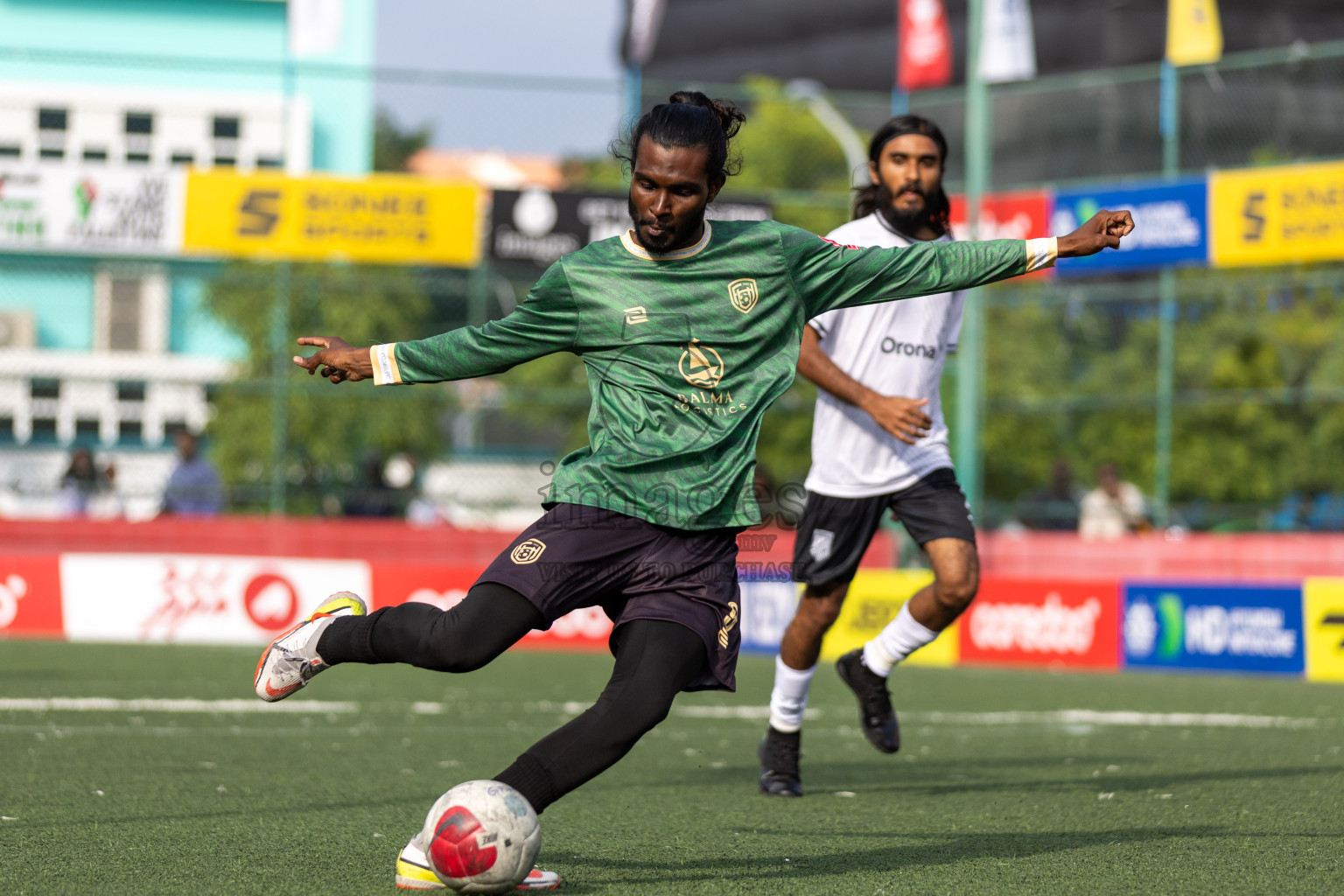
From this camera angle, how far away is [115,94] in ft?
58.2

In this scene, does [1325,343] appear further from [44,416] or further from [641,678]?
[641,678]

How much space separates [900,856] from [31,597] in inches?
401

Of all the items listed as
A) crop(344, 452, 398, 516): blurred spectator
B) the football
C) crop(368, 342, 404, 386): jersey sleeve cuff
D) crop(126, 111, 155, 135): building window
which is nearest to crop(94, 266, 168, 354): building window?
crop(126, 111, 155, 135): building window

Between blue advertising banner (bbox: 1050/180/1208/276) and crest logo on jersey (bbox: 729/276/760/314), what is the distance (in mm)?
12142

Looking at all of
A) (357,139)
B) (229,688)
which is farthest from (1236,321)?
(229,688)

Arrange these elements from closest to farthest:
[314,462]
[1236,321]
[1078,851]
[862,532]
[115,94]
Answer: [1078,851] < [862,532] < [314,462] < [115,94] < [1236,321]

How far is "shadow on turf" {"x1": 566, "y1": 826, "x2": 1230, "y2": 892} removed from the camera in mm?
4266

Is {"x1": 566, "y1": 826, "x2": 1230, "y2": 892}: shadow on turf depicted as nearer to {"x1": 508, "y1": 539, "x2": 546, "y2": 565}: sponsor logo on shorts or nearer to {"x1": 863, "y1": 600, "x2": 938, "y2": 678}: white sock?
{"x1": 508, "y1": 539, "x2": 546, "y2": 565}: sponsor logo on shorts

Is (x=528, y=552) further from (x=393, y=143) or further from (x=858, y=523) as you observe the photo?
(x=393, y=143)

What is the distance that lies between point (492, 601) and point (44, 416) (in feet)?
51.5

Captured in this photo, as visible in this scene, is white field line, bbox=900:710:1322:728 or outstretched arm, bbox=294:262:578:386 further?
white field line, bbox=900:710:1322:728

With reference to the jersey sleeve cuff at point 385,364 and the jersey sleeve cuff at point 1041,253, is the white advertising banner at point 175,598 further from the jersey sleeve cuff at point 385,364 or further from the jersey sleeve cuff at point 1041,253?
the jersey sleeve cuff at point 1041,253

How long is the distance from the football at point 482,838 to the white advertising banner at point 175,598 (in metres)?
9.56

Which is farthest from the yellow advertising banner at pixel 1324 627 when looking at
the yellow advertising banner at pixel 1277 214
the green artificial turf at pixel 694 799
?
the yellow advertising banner at pixel 1277 214
